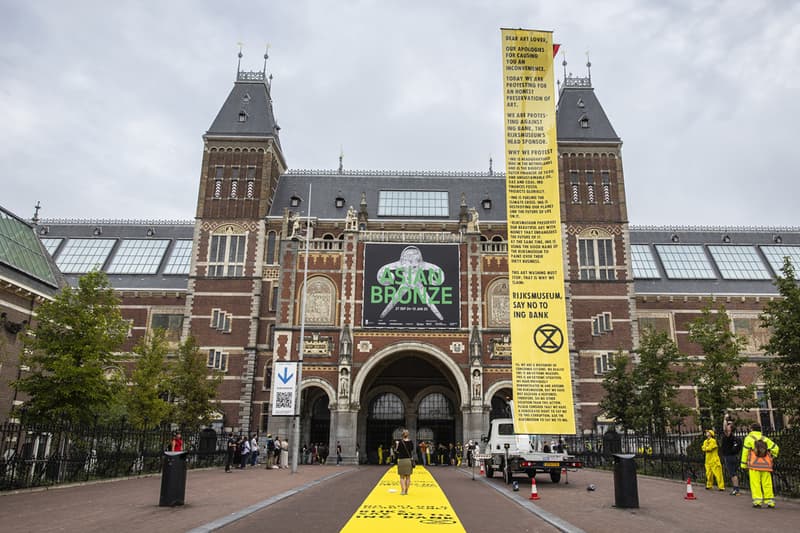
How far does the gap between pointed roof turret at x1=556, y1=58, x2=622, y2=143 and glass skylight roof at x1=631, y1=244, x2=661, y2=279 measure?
10898mm

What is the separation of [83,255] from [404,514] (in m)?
50.3

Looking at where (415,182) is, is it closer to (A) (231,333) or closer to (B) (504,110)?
(A) (231,333)

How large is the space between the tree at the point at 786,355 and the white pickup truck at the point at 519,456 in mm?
5765

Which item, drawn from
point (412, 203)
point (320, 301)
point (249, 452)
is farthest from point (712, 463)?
point (412, 203)

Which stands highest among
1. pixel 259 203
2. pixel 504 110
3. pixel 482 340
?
pixel 259 203

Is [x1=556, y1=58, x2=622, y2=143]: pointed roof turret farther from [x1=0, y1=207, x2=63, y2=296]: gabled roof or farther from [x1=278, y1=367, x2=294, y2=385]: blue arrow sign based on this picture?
[x1=0, y1=207, x2=63, y2=296]: gabled roof

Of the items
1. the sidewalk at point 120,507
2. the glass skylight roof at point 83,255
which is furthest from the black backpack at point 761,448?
the glass skylight roof at point 83,255

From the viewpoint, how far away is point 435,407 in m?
42.3

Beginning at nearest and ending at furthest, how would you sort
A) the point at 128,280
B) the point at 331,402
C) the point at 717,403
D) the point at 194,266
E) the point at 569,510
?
1. the point at 569,510
2. the point at 717,403
3. the point at 331,402
4. the point at 194,266
5. the point at 128,280

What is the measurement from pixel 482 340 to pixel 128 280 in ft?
97.0

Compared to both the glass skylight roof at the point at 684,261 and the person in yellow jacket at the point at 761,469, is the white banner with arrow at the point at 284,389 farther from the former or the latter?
the glass skylight roof at the point at 684,261

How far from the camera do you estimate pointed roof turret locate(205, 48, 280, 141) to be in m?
47.0

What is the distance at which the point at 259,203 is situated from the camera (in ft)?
149

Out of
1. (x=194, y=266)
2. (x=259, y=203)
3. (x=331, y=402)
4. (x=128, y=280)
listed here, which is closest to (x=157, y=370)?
(x=331, y=402)
